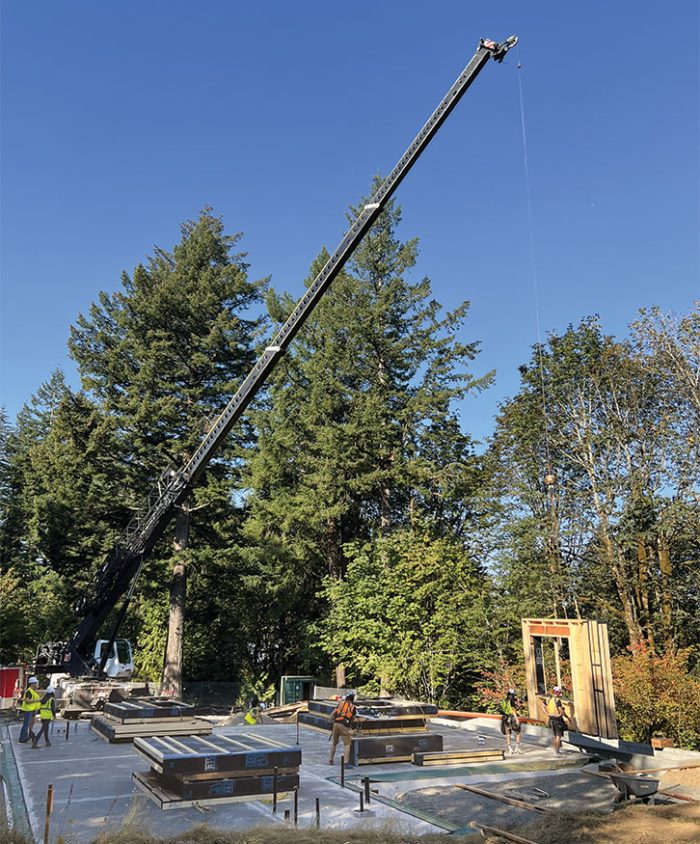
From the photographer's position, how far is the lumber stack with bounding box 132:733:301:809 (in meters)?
9.91

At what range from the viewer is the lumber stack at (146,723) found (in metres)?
16.2

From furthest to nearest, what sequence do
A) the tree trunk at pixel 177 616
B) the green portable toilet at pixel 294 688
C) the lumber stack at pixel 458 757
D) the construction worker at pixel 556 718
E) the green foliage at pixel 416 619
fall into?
the tree trunk at pixel 177 616
the green portable toilet at pixel 294 688
the green foliage at pixel 416 619
the construction worker at pixel 556 718
the lumber stack at pixel 458 757

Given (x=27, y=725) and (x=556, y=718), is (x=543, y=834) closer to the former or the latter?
(x=556, y=718)

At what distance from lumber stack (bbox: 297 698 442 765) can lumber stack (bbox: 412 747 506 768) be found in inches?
15.0

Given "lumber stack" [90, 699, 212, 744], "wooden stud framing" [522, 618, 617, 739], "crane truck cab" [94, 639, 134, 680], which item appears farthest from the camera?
"crane truck cab" [94, 639, 134, 680]

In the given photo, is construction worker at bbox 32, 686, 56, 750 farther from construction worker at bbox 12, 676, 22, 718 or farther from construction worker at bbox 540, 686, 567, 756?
construction worker at bbox 540, 686, 567, 756

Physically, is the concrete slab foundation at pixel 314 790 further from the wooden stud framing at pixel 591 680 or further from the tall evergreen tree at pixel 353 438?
the tall evergreen tree at pixel 353 438

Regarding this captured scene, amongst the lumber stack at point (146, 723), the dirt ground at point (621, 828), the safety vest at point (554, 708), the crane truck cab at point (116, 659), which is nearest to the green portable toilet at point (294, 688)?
the crane truck cab at point (116, 659)

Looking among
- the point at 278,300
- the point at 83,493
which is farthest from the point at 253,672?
the point at 278,300

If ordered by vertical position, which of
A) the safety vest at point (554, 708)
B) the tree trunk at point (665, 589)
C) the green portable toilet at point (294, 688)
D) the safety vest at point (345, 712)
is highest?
the tree trunk at point (665, 589)

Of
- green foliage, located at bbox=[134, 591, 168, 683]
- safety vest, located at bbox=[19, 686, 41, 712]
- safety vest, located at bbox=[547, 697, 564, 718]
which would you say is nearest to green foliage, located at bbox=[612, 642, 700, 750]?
safety vest, located at bbox=[547, 697, 564, 718]

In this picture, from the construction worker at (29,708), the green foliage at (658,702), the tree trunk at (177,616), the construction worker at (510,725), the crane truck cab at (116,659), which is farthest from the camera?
the tree trunk at (177,616)

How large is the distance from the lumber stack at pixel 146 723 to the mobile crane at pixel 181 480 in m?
5.73

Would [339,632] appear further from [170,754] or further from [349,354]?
[170,754]
